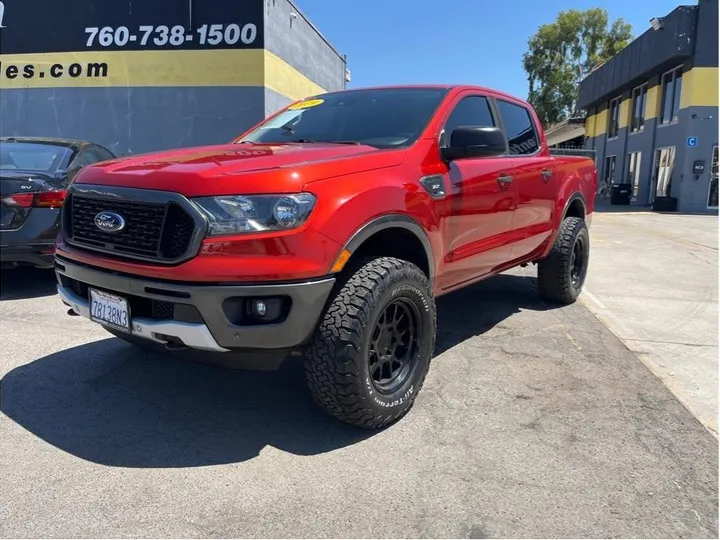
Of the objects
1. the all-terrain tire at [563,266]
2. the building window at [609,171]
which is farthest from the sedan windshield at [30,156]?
the building window at [609,171]

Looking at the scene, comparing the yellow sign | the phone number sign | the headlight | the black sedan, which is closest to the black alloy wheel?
the headlight

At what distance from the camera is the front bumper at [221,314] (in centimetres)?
256

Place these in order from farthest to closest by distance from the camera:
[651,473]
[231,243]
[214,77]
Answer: [214,77] < [651,473] < [231,243]

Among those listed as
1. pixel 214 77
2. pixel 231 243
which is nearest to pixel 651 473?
pixel 231 243

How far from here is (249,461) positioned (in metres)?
2.79

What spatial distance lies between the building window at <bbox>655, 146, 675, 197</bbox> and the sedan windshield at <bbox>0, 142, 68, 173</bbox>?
21014 millimetres

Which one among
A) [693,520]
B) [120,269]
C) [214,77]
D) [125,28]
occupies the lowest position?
[693,520]

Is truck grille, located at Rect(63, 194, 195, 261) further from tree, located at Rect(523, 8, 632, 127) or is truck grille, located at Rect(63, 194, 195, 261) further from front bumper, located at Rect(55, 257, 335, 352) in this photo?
tree, located at Rect(523, 8, 632, 127)

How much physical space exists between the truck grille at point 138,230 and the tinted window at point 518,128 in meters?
2.96

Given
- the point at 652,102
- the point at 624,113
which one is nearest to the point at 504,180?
the point at 652,102

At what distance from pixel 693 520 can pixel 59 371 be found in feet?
11.8

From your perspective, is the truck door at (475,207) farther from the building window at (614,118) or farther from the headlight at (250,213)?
the building window at (614,118)

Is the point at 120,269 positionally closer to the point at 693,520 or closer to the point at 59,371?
the point at 59,371

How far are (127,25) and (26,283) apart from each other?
9.74 metres
